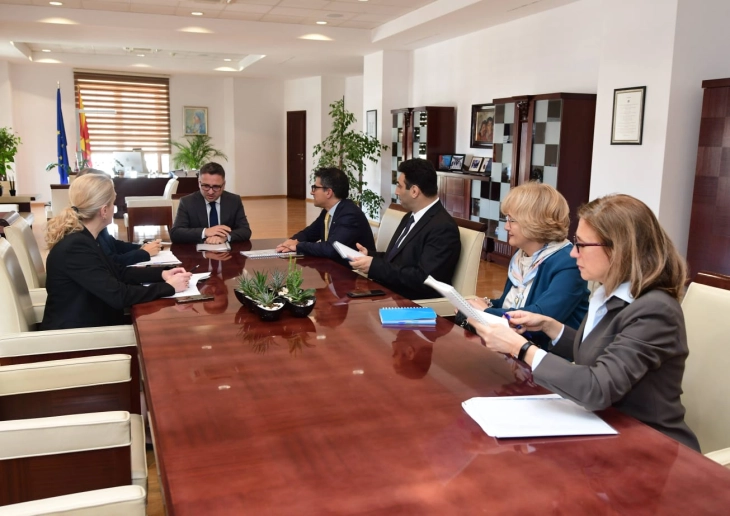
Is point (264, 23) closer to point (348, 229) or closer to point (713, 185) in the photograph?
point (348, 229)

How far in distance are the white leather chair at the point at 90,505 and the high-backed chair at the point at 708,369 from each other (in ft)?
5.01

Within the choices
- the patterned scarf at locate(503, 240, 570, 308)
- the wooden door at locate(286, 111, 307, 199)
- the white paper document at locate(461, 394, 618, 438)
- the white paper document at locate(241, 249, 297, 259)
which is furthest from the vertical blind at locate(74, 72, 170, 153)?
the white paper document at locate(461, 394, 618, 438)

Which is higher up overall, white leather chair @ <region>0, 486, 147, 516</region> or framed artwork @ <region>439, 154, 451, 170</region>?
framed artwork @ <region>439, 154, 451, 170</region>

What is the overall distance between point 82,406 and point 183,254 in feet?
5.37

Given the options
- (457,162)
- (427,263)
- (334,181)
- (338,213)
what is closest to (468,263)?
(427,263)

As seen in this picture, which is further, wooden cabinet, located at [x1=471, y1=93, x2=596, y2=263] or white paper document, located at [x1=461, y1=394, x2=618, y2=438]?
wooden cabinet, located at [x1=471, y1=93, x2=596, y2=263]

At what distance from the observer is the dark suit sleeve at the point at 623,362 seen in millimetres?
1484

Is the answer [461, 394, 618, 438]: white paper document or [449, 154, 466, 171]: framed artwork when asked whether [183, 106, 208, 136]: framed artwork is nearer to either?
[449, 154, 466, 171]: framed artwork

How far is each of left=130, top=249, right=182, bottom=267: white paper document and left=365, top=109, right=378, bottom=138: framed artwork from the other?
7.08 m

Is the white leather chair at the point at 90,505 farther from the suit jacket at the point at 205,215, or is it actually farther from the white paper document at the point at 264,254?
the suit jacket at the point at 205,215

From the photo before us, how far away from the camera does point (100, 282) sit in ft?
8.55

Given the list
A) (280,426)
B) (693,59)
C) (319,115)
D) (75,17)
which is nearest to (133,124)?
(319,115)

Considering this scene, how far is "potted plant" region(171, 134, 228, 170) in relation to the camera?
1470 cm

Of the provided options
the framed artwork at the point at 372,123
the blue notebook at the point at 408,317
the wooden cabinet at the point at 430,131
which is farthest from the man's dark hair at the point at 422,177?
the framed artwork at the point at 372,123
